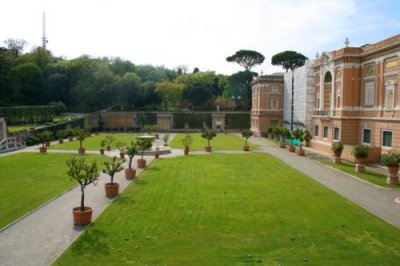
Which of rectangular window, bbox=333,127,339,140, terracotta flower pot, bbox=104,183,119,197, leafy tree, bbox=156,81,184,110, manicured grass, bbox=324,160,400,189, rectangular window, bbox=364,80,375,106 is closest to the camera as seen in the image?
terracotta flower pot, bbox=104,183,119,197

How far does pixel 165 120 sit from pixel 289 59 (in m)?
27.6

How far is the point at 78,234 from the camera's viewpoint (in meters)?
12.8

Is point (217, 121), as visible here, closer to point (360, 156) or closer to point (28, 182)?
point (360, 156)

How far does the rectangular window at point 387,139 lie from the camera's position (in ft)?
93.2

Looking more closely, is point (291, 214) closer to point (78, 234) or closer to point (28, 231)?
point (78, 234)

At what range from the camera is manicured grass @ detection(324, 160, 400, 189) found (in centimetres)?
2153

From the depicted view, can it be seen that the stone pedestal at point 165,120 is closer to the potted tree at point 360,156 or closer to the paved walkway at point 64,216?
the paved walkway at point 64,216

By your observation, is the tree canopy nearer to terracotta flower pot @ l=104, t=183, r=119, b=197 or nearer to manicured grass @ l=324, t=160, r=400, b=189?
manicured grass @ l=324, t=160, r=400, b=189

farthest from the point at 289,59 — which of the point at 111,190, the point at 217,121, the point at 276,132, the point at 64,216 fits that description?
the point at 64,216

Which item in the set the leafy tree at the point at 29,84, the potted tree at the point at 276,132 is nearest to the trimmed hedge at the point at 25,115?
the leafy tree at the point at 29,84

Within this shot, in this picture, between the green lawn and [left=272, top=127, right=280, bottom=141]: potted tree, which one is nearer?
the green lawn

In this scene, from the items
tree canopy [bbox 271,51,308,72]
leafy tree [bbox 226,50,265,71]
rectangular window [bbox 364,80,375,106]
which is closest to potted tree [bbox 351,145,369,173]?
rectangular window [bbox 364,80,375,106]

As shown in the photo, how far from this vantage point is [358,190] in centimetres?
1955

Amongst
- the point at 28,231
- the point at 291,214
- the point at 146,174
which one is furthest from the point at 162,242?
the point at 146,174
